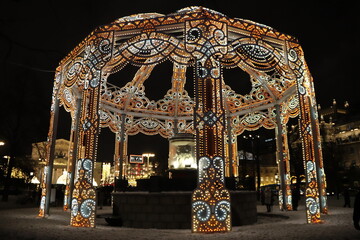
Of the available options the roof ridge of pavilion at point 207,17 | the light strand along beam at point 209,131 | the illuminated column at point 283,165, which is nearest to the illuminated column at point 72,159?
the roof ridge of pavilion at point 207,17

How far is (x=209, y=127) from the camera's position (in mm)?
10250

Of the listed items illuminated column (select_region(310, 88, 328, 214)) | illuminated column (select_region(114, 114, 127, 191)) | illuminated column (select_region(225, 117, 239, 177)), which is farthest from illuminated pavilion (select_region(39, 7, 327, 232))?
illuminated column (select_region(114, 114, 127, 191))

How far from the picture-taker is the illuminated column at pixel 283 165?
56.7ft

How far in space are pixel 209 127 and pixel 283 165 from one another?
9.65 meters

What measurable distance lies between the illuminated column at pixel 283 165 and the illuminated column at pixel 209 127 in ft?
29.6

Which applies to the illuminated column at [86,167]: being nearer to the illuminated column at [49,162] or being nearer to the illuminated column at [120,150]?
the illuminated column at [49,162]

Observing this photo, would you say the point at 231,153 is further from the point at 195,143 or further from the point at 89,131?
the point at 89,131

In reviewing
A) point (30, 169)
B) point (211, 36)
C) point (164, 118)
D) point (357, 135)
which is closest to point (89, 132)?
point (211, 36)

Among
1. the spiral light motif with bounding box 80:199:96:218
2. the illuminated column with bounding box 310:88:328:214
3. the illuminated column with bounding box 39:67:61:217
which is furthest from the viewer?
the illuminated column with bounding box 39:67:61:217

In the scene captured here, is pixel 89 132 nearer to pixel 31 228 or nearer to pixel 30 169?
pixel 31 228

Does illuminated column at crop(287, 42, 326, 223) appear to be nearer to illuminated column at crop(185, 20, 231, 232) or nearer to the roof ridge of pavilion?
the roof ridge of pavilion

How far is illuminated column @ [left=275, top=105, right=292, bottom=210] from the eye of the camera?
56.7 feet

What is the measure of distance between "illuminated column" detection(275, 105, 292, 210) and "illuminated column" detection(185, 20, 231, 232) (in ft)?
29.6

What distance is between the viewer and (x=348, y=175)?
45.3 metres
